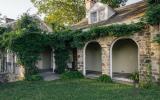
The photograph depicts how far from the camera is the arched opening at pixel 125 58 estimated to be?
17297mm

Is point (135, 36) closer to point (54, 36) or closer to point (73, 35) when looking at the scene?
point (73, 35)

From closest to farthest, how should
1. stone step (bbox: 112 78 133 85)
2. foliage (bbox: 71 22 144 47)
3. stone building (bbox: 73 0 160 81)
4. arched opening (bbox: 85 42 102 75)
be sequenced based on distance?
stone building (bbox: 73 0 160 81) → foliage (bbox: 71 22 144 47) → stone step (bbox: 112 78 133 85) → arched opening (bbox: 85 42 102 75)

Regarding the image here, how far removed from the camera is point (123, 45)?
18188 millimetres

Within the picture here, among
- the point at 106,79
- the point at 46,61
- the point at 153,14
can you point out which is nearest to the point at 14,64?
the point at 46,61

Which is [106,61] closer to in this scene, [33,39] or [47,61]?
[33,39]

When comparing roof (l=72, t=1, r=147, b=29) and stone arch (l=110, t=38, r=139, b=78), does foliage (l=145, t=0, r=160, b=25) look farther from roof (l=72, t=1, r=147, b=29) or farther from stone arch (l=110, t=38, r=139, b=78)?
stone arch (l=110, t=38, r=139, b=78)

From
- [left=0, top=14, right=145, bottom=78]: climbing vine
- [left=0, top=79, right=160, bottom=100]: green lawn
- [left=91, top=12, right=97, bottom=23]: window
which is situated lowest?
[left=0, top=79, right=160, bottom=100]: green lawn

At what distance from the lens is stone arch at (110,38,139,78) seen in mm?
17234

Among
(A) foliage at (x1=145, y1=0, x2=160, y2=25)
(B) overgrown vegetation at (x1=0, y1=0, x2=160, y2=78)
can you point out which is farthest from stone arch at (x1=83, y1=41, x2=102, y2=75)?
(A) foliage at (x1=145, y1=0, x2=160, y2=25)

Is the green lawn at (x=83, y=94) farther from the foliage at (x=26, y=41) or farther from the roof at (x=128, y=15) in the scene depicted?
the foliage at (x=26, y=41)

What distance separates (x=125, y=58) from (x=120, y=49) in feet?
2.74

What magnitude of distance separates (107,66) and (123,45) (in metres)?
3.65

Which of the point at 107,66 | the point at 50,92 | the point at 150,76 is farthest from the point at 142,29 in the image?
the point at 50,92

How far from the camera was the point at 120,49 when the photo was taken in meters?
18.4
